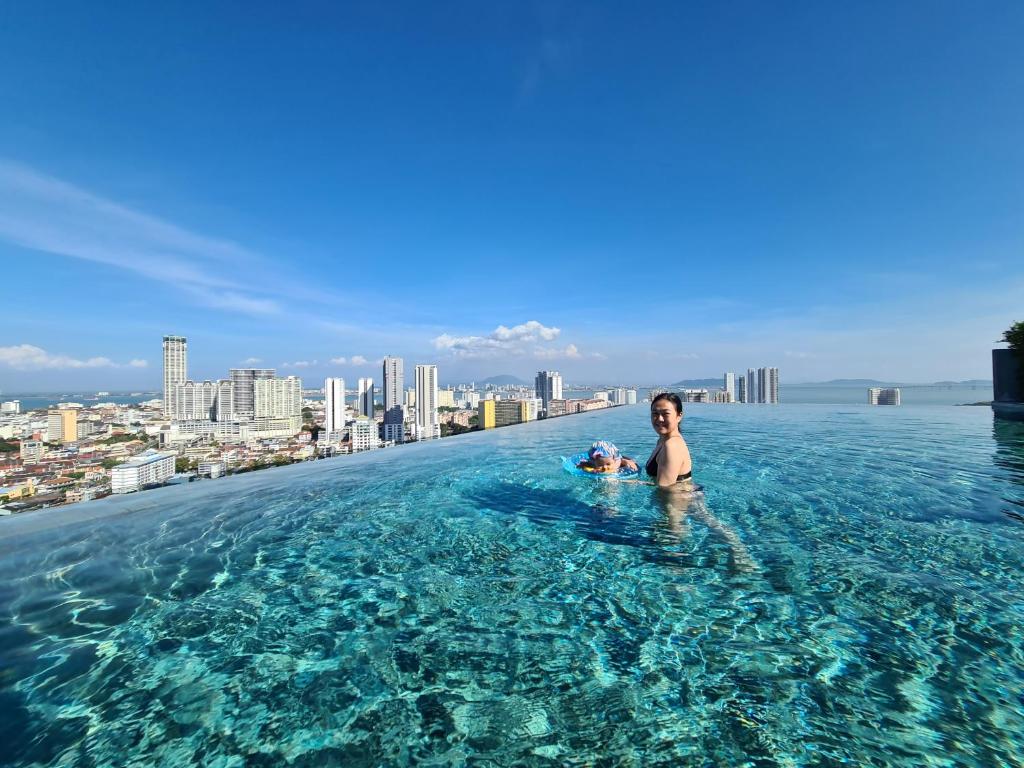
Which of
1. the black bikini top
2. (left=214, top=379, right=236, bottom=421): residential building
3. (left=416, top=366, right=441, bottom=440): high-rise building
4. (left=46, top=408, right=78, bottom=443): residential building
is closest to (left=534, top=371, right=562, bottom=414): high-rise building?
(left=416, top=366, right=441, bottom=440): high-rise building

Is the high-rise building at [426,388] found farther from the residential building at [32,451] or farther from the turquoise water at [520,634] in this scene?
the turquoise water at [520,634]

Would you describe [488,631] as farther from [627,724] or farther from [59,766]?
[59,766]

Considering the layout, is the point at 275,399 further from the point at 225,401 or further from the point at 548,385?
the point at 548,385

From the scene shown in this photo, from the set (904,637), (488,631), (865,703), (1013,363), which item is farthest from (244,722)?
(1013,363)

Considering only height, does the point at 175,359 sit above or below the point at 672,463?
above

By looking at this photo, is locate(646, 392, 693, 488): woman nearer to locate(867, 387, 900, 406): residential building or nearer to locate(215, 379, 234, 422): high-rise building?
locate(867, 387, 900, 406): residential building

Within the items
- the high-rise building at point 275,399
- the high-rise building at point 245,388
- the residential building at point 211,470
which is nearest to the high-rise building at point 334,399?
the high-rise building at point 275,399

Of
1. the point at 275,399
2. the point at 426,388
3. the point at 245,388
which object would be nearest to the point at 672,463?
the point at 275,399
